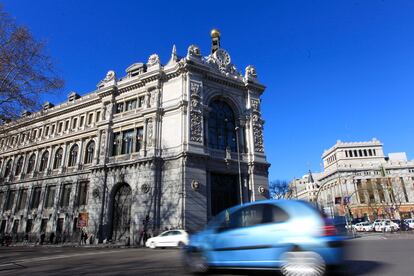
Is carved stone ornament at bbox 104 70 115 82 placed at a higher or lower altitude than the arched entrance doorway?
higher

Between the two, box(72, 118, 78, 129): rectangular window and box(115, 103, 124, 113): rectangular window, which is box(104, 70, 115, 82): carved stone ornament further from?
box(72, 118, 78, 129): rectangular window

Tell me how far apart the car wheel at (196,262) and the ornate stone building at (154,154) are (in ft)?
59.8

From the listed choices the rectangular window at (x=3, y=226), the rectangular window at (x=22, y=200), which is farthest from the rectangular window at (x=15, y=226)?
the rectangular window at (x=3, y=226)

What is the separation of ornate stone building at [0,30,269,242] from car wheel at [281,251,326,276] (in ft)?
67.6

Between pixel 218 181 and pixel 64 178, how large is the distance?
20729mm

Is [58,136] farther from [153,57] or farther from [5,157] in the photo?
[153,57]

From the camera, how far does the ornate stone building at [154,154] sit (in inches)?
1089

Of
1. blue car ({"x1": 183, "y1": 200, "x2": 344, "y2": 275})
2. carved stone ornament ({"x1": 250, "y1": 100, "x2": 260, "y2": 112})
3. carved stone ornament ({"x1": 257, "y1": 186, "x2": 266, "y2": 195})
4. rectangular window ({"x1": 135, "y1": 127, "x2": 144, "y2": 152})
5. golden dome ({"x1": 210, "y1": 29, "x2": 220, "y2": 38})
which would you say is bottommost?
blue car ({"x1": 183, "y1": 200, "x2": 344, "y2": 275})

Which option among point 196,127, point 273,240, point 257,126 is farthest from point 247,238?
point 257,126

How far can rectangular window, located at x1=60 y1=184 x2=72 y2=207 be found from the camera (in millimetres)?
36191

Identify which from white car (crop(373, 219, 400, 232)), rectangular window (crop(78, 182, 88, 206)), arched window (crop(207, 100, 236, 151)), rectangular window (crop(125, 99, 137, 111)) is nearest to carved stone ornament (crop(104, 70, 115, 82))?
rectangular window (crop(125, 99, 137, 111))

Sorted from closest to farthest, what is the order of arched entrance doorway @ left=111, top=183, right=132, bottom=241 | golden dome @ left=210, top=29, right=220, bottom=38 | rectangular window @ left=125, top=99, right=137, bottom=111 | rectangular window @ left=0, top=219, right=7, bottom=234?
arched entrance doorway @ left=111, top=183, right=132, bottom=241
rectangular window @ left=125, top=99, right=137, bottom=111
golden dome @ left=210, top=29, right=220, bottom=38
rectangular window @ left=0, top=219, right=7, bottom=234

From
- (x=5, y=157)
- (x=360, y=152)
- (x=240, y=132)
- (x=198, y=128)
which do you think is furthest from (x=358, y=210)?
(x=5, y=157)

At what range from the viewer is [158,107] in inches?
1204
